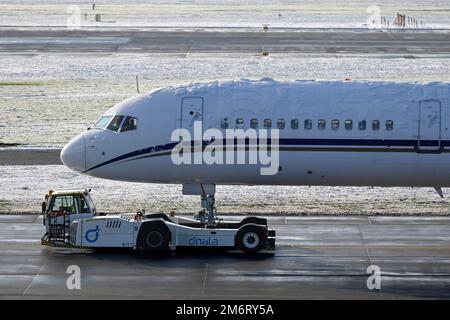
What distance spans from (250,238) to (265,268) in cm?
170

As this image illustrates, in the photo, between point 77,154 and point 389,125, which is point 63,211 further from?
point 389,125

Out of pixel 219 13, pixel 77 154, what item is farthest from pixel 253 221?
pixel 219 13

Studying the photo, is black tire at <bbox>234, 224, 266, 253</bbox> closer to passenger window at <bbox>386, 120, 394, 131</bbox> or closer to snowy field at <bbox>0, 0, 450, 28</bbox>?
passenger window at <bbox>386, 120, 394, 131</bbox>

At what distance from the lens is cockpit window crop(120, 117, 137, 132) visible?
32906 mm

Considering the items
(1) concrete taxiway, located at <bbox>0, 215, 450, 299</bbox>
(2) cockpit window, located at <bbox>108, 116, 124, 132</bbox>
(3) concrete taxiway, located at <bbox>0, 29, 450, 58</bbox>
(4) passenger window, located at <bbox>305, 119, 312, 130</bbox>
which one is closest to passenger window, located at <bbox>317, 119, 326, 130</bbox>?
(4) passenger window, located at <bbox>305, 119, 312, 130</bbox>

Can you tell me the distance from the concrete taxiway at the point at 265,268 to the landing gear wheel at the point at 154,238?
371mm

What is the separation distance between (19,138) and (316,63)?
96.8 ft

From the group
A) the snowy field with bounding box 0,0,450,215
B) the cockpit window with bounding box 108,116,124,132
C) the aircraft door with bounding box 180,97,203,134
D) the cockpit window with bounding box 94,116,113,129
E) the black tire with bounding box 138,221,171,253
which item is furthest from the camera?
the snowy field with bounding box 0,0,450,215

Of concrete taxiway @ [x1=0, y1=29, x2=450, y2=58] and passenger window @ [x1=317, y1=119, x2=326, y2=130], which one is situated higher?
concrete taxiway @ [x1=0, y1=29, x2=450, y2=58]

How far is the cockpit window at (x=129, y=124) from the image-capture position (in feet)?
108

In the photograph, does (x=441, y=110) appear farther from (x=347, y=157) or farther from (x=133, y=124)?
(x=133, y=124)

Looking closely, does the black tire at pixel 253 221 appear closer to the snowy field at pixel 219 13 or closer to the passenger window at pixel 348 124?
the passenger window at pixel 348 124

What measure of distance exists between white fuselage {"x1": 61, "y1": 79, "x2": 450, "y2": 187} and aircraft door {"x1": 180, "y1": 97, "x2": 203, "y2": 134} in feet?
0.10

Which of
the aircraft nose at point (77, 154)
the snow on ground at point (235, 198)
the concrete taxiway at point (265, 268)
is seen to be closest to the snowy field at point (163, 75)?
the snow on ground at point (235, 198)
